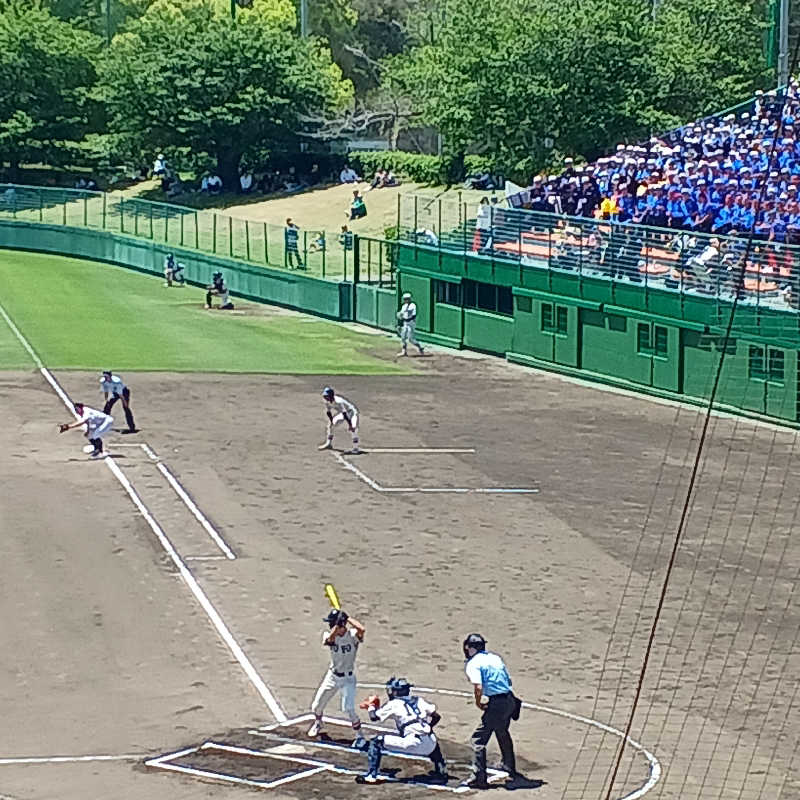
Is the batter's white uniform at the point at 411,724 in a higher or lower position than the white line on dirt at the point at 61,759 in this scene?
higher

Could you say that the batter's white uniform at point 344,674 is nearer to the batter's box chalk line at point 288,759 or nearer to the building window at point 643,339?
the batter's box chalk line at point 288,759

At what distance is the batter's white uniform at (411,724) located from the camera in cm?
1617

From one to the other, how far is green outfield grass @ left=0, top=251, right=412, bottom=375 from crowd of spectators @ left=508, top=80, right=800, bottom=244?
6761mm

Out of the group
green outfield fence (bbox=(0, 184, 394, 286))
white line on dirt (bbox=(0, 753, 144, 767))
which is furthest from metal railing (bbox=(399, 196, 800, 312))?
white line on dirt (bbox=(0, 753, 144, 767))

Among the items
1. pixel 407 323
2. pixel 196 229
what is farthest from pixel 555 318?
pixel 196 229

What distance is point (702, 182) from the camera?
4484cm

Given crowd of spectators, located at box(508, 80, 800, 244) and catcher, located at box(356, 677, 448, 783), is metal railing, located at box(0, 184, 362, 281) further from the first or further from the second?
catcher, located at box(356, 677, 448, 783)

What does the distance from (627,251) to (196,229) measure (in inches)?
989

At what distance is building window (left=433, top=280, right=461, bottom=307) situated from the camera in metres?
48.4

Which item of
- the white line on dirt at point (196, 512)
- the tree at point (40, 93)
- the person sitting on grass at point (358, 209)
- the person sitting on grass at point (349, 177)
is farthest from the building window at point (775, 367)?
the tree at point (40, 93)

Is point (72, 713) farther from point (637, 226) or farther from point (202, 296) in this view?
point (202, 296)

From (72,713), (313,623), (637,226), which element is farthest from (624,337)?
(72,713)

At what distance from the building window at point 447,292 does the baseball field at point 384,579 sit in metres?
5.98

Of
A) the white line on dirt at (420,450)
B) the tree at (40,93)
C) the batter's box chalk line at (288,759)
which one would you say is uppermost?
the tree at (40,93)
